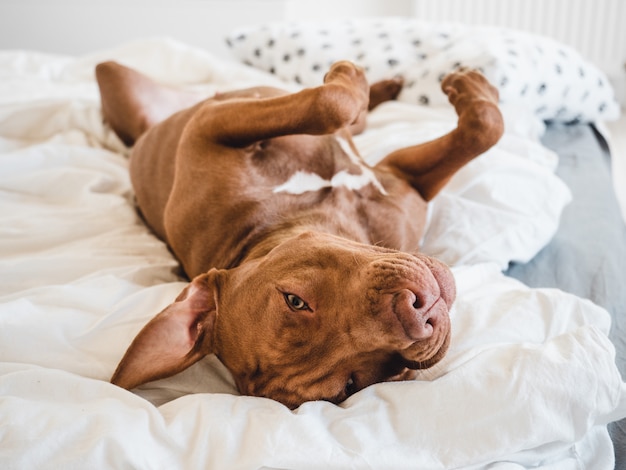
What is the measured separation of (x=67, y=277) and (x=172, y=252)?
14.7 inches

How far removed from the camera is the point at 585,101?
3113 mm

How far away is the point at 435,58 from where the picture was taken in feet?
9.85

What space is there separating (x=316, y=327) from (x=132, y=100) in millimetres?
1745

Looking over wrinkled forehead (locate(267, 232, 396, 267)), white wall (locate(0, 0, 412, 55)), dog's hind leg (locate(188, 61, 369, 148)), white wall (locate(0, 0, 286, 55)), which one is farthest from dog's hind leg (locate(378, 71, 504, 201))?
white wall (locate(0, 0, 286, 55))

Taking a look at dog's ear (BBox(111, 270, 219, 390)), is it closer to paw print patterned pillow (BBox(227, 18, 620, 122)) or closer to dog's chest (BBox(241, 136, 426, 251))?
dog's chest (BBox(241, 136, 426, 251))

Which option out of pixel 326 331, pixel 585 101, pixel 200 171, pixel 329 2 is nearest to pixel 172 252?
pixel 200 171

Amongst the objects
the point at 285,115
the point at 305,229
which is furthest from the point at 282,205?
the point at 285,115

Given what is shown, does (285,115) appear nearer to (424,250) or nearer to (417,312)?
(424,250)

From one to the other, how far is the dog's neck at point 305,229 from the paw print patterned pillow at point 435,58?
1.21 m

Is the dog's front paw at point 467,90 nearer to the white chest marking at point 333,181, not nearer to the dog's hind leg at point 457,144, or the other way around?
the dog's hind leg at point 457,144

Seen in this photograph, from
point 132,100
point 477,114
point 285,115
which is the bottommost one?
point 132,100

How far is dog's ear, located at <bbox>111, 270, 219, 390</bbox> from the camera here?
1.31 m

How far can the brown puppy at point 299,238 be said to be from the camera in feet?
4.30

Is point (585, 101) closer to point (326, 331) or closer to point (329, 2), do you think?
point (326, 331)
